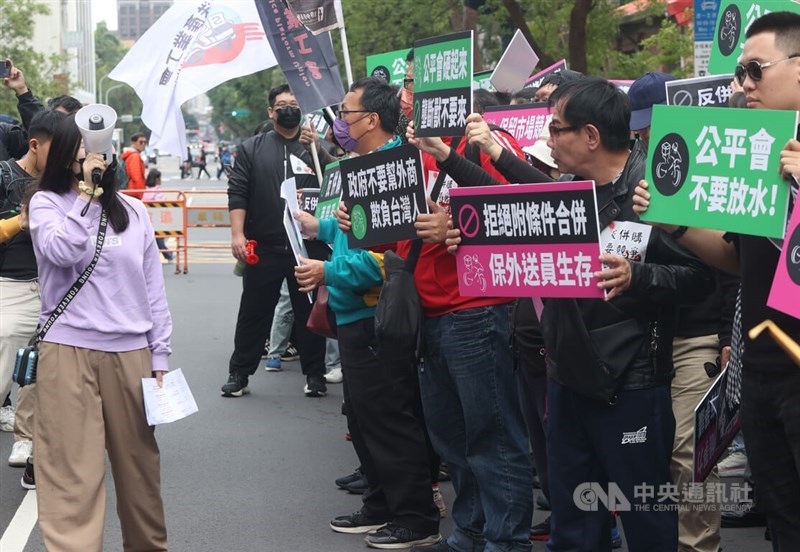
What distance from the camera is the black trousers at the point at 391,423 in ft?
18.3

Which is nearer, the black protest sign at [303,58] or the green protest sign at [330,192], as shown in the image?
the green protest sign at [330,192]

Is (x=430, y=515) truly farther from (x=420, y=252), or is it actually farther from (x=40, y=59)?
(x=40, y=59)

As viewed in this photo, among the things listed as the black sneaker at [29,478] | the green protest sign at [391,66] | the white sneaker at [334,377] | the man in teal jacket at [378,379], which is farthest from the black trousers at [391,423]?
the green protest sign at [391,66]

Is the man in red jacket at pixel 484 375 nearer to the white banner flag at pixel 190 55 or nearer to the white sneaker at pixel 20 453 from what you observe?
the white banner flag at pixel 190 55

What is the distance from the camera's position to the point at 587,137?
4.04 metres

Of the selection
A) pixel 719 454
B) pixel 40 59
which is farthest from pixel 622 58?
pixel 40 59

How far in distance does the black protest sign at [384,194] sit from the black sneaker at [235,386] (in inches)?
170

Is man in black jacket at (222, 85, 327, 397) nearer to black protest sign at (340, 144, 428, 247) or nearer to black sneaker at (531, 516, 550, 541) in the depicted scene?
black sneaker at (531, 516, 550, 541)

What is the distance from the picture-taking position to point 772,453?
347cm

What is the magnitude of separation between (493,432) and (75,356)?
174cm

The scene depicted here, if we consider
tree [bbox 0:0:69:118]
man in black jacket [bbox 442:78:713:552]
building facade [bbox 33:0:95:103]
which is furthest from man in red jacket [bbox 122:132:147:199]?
building facade [bbox 33:0:95:103]

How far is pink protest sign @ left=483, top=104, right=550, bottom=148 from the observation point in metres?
6.88

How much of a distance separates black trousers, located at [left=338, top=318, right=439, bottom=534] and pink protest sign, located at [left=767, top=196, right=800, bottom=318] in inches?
104

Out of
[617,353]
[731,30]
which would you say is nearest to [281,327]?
[731,30]
